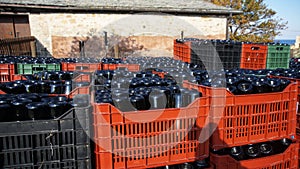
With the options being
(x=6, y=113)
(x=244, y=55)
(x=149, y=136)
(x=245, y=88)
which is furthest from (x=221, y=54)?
(x=6, y=113)

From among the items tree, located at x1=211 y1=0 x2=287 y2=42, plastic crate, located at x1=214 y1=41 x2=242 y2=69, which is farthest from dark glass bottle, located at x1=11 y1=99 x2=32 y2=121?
tree, located at x1=211 y1=0 x2=287 y2=42

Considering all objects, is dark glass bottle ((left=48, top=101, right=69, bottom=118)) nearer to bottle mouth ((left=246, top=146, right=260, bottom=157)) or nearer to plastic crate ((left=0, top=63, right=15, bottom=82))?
bottle mouth ((left=246, top=146, right=260, bottom=157))

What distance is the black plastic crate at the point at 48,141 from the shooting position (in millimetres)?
1987

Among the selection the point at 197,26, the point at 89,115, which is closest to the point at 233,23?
the point at 197,26

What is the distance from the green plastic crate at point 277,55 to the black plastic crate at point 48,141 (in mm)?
5304

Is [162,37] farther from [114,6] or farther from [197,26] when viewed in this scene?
[114,6]

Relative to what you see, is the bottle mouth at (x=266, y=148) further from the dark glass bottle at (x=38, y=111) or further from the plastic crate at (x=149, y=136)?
the dark glass bottle at (x=38, y=111)

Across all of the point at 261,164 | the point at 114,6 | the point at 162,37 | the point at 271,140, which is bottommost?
the point at 261,164

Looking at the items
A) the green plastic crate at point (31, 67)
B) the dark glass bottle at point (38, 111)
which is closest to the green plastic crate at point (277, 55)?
the green plastic crate at point (31, 67)

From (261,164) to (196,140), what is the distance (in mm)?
897

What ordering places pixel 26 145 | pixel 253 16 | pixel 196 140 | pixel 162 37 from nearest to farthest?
pixel 26 145, pixel 196 140, pixel 162 37, pixel 253 16

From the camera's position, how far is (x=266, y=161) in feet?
9.21

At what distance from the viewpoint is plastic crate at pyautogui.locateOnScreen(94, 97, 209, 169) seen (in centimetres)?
225

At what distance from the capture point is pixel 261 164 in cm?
277
